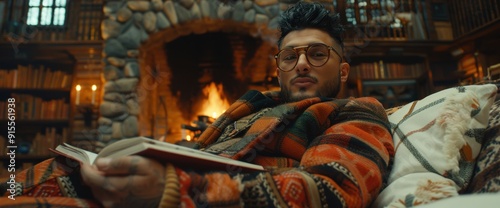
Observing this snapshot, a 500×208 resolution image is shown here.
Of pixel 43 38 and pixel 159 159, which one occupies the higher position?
pixel 43 38

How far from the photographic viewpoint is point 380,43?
3.95 m

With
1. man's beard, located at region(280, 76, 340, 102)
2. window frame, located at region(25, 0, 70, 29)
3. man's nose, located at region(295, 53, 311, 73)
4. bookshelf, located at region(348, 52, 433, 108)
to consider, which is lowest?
man's beard, located at region(280, 76, 340, 102)

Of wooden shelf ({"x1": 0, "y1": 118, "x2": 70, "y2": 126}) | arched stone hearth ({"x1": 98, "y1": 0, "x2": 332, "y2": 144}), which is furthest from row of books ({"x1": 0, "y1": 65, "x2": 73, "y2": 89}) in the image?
arched stone hearth ({"x1": 98, "y1": 0, "x2": 332, "y2": 144})

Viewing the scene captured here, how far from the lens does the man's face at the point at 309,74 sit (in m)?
1.05

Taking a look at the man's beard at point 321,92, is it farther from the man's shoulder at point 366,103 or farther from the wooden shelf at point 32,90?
the wooden shelf at point 32,90

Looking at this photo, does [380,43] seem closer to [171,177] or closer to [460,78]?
[460,78]

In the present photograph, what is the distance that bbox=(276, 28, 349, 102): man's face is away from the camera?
3.46 feet

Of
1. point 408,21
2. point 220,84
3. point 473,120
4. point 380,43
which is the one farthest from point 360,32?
point 473,120

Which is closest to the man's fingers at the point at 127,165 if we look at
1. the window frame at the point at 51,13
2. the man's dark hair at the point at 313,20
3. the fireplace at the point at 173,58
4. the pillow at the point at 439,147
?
the pillow at the point at 439,147

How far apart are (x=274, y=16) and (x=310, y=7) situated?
2.44m

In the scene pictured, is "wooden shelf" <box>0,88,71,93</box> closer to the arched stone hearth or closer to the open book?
the arched stone hearth

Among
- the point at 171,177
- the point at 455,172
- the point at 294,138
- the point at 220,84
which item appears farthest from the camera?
the point at 220,84

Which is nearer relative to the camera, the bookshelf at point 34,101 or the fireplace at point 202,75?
the bookshelf at point 34,101

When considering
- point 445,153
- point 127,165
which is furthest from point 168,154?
point 445,153
